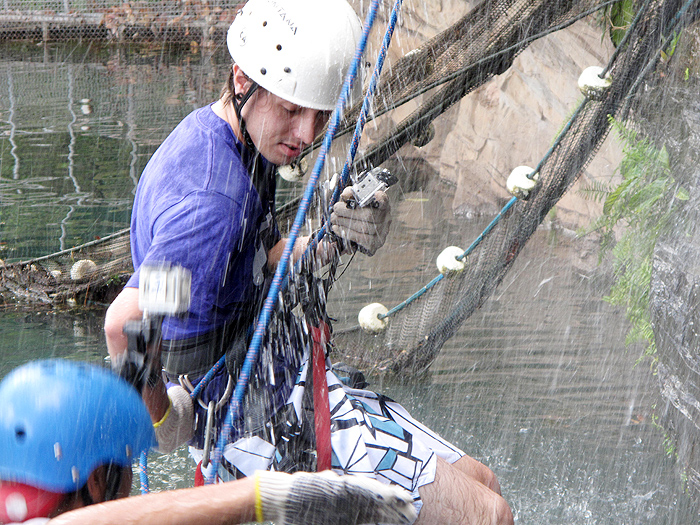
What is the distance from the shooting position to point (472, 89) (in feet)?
10.8

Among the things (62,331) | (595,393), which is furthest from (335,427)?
(62,331)

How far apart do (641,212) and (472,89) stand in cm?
106

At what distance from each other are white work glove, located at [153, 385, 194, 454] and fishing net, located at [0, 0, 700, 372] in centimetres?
159

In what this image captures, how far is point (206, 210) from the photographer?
5.72 ft

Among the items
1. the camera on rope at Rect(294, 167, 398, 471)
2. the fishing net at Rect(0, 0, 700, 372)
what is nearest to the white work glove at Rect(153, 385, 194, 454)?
the camera on rope at Rect(294, 167, 398, 471)

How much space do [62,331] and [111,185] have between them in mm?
3573

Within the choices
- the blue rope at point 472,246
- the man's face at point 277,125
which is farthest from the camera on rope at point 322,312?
the blue rope at point 472,246

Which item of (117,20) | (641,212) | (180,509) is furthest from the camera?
(117,20)

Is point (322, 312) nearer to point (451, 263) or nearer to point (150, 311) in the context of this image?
point (150, 311)

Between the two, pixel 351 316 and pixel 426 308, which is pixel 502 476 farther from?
pixel 351 316

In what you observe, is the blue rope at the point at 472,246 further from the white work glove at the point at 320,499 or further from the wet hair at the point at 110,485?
the wet hair at the point at 110,485

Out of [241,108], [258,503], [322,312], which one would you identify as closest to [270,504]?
[258,503]

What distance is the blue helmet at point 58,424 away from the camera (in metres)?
1.44

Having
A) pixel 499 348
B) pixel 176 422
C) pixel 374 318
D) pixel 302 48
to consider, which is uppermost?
pixel 302 48
